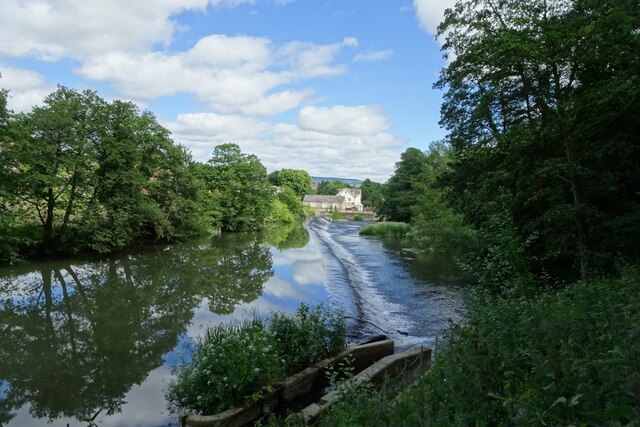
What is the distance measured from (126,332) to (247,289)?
20.4 ft

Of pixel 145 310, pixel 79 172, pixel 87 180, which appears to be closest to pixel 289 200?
pixel 87 180

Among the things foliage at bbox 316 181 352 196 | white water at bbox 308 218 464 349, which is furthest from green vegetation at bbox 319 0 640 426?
foliage at bbox 316 181 352 196

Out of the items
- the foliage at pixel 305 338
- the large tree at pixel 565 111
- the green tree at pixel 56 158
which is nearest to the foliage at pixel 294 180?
the green tree at pixel 56 158

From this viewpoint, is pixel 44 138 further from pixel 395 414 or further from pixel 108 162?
pixel 395 414

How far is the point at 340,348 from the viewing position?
9141 millimetres

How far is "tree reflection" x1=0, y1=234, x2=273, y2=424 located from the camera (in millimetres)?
8070

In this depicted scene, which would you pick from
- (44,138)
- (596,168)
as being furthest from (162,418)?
(44,138)

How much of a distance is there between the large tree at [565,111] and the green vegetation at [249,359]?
483cm

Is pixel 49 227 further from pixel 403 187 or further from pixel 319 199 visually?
pixel 319 199

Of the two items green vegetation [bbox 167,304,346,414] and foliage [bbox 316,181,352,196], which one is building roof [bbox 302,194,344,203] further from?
green vegetation [bbox 167,304,346,414]

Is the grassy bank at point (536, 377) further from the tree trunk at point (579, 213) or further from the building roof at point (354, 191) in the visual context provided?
the building roof at point (354, 191)

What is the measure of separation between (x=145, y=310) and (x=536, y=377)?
13.7 meters

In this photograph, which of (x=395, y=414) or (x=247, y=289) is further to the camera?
(x=247, y=289)

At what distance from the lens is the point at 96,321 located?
12.6 metres
